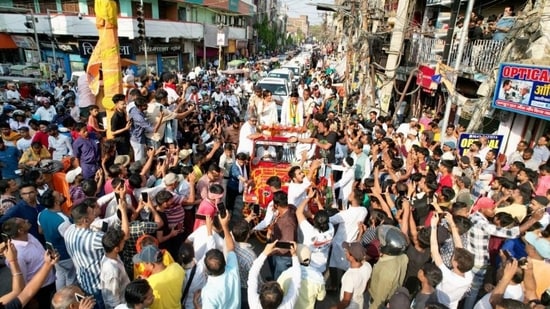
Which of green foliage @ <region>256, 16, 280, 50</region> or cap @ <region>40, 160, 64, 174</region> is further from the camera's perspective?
green foliage @ <region>256, 16, 280, 50</region>

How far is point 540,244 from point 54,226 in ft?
17.6

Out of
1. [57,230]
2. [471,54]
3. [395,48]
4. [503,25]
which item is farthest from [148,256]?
[395,48]

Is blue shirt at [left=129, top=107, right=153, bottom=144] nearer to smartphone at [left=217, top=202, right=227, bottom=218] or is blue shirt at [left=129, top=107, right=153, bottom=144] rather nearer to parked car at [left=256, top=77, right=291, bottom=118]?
smartphone at [left=217, top=202, right=227, bottom=218]

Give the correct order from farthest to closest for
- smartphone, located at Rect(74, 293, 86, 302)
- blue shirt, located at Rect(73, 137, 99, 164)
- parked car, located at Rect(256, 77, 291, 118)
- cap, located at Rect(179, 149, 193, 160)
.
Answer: parked car, located at Rect(256, 77, 291, 118) < cap, located at Rect(179, 149, 193, 160) < blue shirt, located at Rect(73, 137, 99, 164) < smartphone, located at Rect(74, 293, 86, 302)

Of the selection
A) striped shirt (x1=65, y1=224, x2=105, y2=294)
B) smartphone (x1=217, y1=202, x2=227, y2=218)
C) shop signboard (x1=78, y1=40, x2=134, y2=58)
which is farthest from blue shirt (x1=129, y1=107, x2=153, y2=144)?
shop signboard (x1=78, y1=40, x2=134, y2=58)

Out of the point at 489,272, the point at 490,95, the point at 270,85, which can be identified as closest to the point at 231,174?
the point at 489,272

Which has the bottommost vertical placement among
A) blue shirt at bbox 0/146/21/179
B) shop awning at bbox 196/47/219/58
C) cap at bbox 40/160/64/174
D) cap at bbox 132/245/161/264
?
blue shirt at bbox 0/146/21/179

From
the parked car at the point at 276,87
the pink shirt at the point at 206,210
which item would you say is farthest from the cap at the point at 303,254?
the parked car at the point at 276,87

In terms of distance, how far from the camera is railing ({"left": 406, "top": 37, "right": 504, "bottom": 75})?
32.1 ft

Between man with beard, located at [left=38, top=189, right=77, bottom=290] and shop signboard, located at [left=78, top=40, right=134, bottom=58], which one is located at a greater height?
shop signboard, located at [left=78, top=40, right=134, bottom=58]

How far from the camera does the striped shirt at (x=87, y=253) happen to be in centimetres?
330

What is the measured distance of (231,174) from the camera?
20.9 feet

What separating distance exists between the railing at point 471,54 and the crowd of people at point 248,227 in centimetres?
363

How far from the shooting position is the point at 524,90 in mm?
7949
